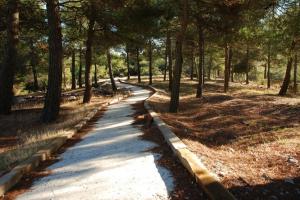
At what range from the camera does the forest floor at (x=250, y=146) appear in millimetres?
5844

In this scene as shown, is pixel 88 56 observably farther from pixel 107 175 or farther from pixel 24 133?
pixel 107 175

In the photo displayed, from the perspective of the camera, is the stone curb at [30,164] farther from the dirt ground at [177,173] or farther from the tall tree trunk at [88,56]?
the tall tree trunk at [88,56]

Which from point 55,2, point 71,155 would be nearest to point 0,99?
point 55,2

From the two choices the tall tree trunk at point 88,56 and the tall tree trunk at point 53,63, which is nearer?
the tall tree trunk at point 53,63

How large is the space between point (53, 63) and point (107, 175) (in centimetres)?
906

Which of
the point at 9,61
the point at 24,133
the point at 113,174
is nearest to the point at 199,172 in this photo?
the point at 113,174

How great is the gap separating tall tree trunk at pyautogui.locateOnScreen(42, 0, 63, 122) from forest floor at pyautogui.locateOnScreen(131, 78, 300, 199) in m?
5.18

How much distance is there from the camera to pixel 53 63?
47.9ft

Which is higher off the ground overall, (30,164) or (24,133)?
(30,164)

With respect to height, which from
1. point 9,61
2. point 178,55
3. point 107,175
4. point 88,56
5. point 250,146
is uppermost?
point 88,56

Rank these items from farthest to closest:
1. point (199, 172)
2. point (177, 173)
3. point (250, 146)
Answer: point (250, 146), point (177, 173), point (199, 172)

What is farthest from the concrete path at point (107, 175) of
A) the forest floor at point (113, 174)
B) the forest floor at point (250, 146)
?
the forest floor at point (250, 146)

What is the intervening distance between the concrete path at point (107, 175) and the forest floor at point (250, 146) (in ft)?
3.30

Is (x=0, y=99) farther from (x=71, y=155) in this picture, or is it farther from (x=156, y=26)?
(x=71, y=155)
